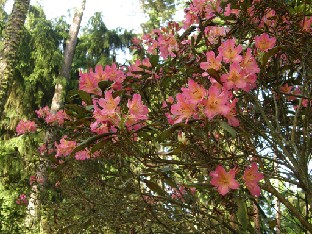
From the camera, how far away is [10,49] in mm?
4777

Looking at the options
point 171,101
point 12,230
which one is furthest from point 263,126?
point 12,230

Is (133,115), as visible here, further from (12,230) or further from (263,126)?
(12,230)

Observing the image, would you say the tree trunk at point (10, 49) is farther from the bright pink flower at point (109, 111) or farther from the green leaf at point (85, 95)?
the bright pink flower at point (109, 111)

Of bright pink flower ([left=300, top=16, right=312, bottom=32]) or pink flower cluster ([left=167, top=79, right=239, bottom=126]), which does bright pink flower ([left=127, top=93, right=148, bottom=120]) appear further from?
bright pink flower ([left=300, top=16, right=312, bottom=32])

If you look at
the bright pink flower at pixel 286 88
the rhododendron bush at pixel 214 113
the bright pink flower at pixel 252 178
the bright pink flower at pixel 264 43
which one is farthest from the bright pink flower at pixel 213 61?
the bright pink flower at pixel 286 88

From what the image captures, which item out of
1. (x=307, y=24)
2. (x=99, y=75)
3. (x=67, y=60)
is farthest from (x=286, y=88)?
(x=67, y=60)

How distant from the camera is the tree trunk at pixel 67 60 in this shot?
807cm

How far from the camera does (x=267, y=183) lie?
156cm

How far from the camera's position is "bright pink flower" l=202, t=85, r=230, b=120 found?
3.97 ft

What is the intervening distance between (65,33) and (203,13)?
8301 millimetres

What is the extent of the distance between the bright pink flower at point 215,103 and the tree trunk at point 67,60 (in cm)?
688

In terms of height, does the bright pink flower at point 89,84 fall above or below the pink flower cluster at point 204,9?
below

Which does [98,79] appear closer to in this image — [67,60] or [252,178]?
[252,178]

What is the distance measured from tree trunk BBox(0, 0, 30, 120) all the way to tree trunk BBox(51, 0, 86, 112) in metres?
2.99
